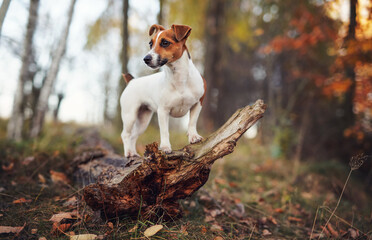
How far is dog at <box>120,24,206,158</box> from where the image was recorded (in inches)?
96.0

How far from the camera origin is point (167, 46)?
8.00 ft

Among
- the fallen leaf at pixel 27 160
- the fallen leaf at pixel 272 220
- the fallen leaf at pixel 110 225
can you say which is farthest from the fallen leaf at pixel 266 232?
the fallen leaf at pixel 27 160

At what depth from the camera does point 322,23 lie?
8109 millimetres

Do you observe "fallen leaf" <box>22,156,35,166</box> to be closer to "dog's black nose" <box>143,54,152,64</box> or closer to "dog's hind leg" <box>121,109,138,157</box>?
"dog's hind leg" <box>121,109,138,157</box>

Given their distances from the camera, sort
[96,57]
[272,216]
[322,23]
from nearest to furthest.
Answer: [272,216] < [322,23] < [96,57]

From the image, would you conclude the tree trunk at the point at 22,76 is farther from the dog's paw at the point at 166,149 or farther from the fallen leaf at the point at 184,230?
the fallen leaf at the point at 184,230

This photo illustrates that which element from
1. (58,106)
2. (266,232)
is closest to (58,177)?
(266,232)

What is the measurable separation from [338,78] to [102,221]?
8250mm

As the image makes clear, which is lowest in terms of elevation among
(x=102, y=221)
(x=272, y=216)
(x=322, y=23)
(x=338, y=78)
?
(x=272, y=216)

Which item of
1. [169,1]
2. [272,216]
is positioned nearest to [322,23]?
[169,1]

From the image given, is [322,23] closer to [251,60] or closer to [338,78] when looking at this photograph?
[338,78]

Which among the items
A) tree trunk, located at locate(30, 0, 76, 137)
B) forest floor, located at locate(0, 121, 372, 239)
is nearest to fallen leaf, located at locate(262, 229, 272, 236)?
forest floor, located at locate(0, 121, 372, 239)

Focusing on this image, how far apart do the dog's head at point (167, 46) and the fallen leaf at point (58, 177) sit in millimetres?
2467

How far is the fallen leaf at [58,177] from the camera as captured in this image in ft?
12.0
